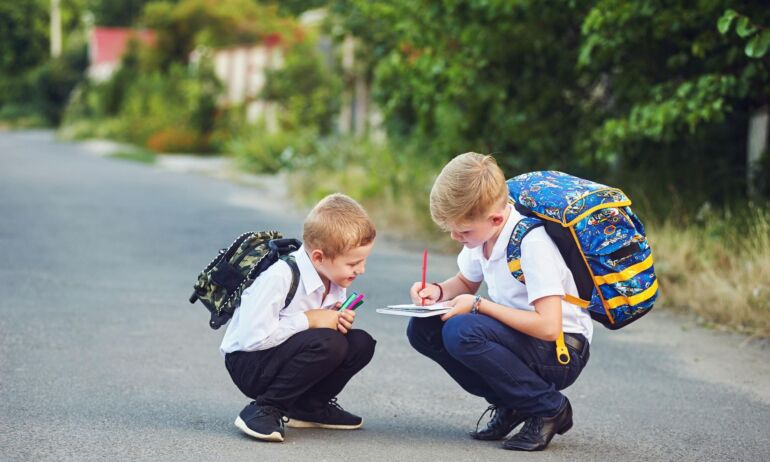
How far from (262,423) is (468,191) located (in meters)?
1.25

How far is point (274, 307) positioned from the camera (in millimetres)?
4188

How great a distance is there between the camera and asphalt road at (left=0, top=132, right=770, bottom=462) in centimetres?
437

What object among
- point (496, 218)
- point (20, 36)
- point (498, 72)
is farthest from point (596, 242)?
point (20, 36)

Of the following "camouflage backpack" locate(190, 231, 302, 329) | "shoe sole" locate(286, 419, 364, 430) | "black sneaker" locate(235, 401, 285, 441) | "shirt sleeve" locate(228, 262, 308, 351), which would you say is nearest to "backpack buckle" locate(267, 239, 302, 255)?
"camouflage backpack" locate(190, 231, 302, 329)

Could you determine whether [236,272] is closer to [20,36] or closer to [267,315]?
[267,315]

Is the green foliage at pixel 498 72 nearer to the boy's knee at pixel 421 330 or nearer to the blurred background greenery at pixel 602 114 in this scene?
the blurred background greenery at pixel 602 114

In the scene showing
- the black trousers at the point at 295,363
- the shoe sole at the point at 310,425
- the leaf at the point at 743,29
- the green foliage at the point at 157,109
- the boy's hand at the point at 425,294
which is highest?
the leaf at the point at 743,29

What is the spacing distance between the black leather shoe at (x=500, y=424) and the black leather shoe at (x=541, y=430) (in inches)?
5.5

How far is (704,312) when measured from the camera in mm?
7531

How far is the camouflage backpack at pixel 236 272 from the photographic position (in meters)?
4.26

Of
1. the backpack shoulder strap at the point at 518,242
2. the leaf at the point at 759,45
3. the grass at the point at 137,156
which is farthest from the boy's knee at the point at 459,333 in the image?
the grass at the point at 137,156

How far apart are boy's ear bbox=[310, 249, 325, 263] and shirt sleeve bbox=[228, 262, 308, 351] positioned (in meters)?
0.11

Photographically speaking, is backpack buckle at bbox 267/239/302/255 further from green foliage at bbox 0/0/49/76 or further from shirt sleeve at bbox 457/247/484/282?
green foliage at bbox 0/0/49/76

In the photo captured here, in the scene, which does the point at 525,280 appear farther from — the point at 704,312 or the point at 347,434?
the point at 704,312
